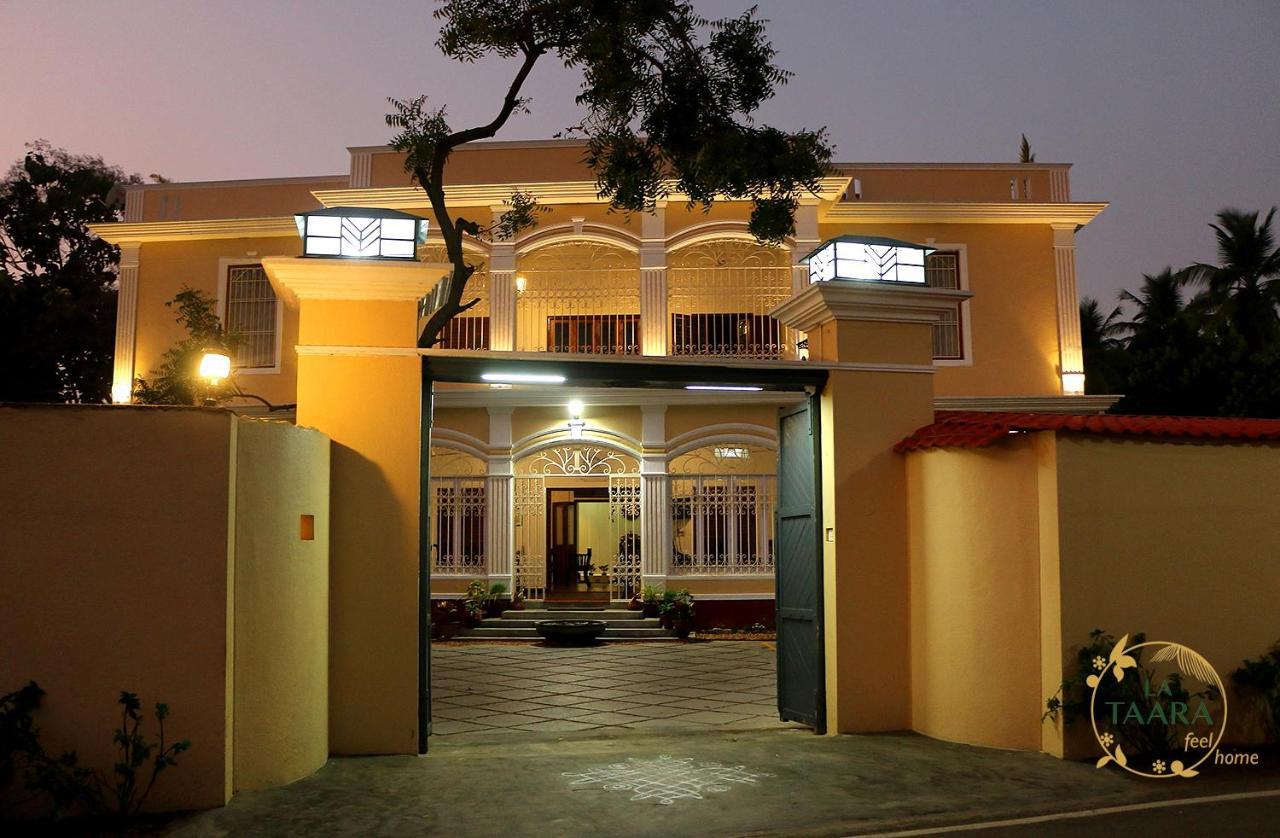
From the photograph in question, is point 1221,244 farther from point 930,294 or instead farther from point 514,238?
point 930,294

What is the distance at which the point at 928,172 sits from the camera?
17.9 metres

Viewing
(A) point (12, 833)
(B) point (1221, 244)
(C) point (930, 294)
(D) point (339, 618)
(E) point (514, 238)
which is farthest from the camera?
(B) point (1221, 244)

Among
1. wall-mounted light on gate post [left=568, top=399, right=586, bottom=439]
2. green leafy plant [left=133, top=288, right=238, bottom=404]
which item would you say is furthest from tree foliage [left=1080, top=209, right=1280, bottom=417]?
green leafy plant [left=133, top=288, right=238, bottom=404]

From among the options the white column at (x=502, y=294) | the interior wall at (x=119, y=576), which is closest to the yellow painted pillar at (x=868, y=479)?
the interior wall at (x=119, y=576)

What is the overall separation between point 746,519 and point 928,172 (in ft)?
21.2

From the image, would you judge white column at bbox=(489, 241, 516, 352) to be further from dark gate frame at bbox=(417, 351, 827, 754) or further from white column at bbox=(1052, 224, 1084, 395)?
white column at bbox=(1052, 224, 1084, 395)

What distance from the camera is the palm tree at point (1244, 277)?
27578 mm

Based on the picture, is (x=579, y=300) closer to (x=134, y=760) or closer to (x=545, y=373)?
(x=545, y=373)

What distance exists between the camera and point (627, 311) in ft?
58.7

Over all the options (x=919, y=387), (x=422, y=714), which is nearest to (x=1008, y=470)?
(x=919, y=387)

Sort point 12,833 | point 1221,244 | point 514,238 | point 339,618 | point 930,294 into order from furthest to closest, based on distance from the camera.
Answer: point 1221,244 < point 514,238 < point 930,294 < point 339,618 < point 12,833

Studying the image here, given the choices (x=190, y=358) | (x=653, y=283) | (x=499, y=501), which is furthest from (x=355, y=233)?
(x=499, y=501)

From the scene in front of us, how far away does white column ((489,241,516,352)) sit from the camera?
1691cm

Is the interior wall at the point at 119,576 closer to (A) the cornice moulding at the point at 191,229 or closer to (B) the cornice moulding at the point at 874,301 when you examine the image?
(B) the cornice moulding at the point at 874,301
